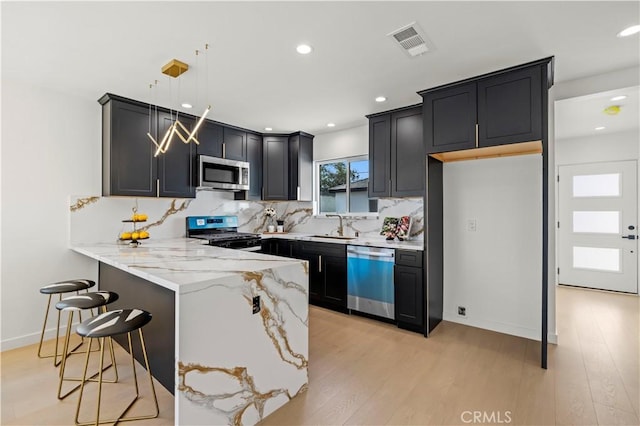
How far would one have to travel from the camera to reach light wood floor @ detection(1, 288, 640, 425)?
192 centimetres

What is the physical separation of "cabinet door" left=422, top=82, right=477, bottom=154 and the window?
141 cm

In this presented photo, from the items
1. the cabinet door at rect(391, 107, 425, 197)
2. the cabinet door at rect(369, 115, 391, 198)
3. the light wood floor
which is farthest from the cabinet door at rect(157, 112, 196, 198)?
the cabinet door at rect(391, 107, 425, 197)

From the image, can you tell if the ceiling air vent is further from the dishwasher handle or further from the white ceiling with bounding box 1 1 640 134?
the dishwasher handle

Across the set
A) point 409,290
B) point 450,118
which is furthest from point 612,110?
point 409,290

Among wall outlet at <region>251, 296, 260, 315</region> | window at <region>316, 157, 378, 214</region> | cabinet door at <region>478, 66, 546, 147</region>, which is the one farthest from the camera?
window at <region>316, 157, 378, 214</region>

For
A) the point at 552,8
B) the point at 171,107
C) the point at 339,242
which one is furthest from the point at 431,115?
the point at 171,107

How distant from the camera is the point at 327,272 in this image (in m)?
3.97

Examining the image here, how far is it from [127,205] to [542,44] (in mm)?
4285

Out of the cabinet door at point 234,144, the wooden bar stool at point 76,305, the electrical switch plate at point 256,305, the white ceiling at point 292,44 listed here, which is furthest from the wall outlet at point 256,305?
the cabinet door at point 234,144

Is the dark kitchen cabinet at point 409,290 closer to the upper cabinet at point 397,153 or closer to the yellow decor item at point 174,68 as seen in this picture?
the upper cabinet at point 397,153

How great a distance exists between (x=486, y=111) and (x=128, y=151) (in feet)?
11.9

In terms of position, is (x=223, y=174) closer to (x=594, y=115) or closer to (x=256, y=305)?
(x=256, y=305)

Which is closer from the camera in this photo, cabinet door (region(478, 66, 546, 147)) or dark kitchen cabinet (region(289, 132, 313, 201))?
cabinet door (region(478, 66, 546, 147))

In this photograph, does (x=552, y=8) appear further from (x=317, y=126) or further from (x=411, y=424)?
(x=317, y=126)
